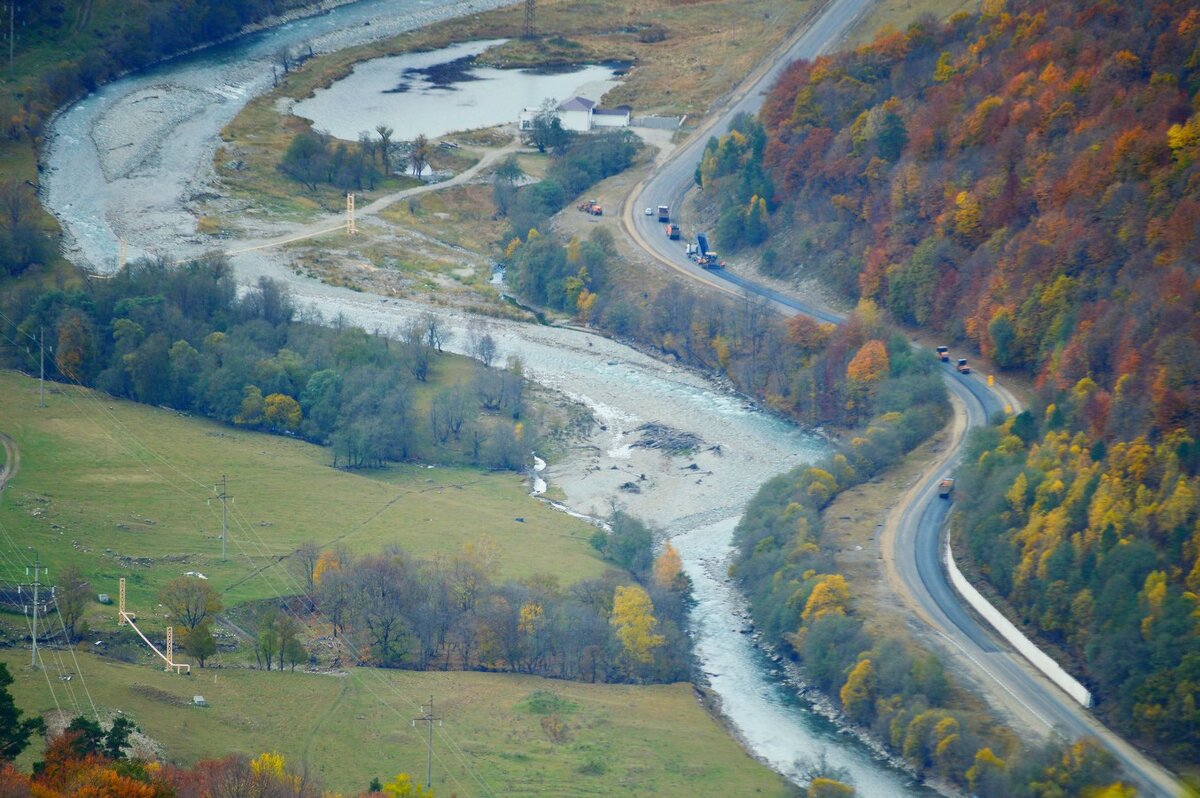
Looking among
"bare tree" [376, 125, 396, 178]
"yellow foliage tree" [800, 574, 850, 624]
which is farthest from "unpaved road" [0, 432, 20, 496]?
"bare tree" [376, 125, 396, 178]

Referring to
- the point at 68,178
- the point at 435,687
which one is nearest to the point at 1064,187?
the point at 435,687

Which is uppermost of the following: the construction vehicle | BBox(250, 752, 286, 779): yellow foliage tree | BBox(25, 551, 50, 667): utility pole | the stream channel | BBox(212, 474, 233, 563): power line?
BBox(250, 752, 286, 779): yellow foliage tree

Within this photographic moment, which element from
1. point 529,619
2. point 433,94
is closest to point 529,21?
point 433,94

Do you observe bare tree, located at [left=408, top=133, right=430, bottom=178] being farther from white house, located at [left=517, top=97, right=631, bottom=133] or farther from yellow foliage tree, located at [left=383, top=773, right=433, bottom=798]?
yellow foliage tree, located at [left=383, top=773, right=433, bottom=798]

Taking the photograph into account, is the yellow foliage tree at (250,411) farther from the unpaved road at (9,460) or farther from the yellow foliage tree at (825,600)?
the yellow foliage tree at (825,600)

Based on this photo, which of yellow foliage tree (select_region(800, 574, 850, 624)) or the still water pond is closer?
yellow foliage tree (select_region(800, 574, 850, 624))

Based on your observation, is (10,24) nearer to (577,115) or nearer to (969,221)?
(577,115)
